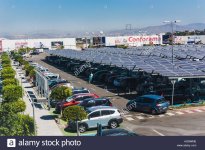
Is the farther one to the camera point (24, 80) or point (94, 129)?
point (24, 80)

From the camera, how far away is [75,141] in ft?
47.1

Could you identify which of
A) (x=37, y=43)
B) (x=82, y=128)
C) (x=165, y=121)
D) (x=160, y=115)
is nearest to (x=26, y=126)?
(x=82, y=128)

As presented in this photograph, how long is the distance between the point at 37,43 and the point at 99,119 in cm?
12934

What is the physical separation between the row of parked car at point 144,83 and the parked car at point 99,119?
34.7ft

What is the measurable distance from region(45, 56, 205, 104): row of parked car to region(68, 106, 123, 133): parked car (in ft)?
34.7

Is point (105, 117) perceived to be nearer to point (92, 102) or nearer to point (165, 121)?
point (92, 102)

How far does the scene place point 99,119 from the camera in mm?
24750

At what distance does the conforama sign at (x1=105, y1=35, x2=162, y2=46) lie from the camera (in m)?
150

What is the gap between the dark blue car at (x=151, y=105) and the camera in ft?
95.1

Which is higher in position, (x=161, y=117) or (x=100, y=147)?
(x=100, y=147)

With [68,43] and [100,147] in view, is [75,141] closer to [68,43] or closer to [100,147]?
[100,147]

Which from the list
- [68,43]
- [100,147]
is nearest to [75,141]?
[100,147]

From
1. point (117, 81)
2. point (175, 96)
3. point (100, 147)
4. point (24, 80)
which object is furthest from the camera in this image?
point (24, 80)

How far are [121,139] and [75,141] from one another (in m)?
1.85
